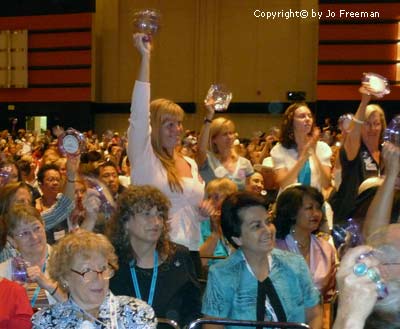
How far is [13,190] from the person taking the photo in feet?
13.6

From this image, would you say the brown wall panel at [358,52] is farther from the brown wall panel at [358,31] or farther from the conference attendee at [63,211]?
the conference attendee at [63,211]

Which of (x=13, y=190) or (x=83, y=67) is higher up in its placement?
(x=83, y=67)

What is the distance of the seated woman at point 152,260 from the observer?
332 cm

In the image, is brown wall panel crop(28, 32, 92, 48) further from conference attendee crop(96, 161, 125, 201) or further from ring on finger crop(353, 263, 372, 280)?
ring on finger crop(353, 263, 372, 280)

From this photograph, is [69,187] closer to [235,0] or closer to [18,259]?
[18,259]

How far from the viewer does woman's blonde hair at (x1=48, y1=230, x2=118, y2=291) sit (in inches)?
110

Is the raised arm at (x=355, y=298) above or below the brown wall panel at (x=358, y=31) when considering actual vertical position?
below

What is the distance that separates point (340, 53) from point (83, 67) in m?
6.89

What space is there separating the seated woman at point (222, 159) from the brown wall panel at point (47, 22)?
13.9 metres

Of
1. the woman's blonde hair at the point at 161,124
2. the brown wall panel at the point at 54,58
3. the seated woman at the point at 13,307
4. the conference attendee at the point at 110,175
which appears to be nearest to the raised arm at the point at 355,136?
the woman's blonde hair at the point at 161,124

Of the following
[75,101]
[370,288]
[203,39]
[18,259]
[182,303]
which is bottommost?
[182,303]

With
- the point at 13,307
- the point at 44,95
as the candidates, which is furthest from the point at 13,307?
the point at 44,95

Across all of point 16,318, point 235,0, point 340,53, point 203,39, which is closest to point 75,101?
point 203,39

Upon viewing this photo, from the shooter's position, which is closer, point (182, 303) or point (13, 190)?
point (182, 303)
